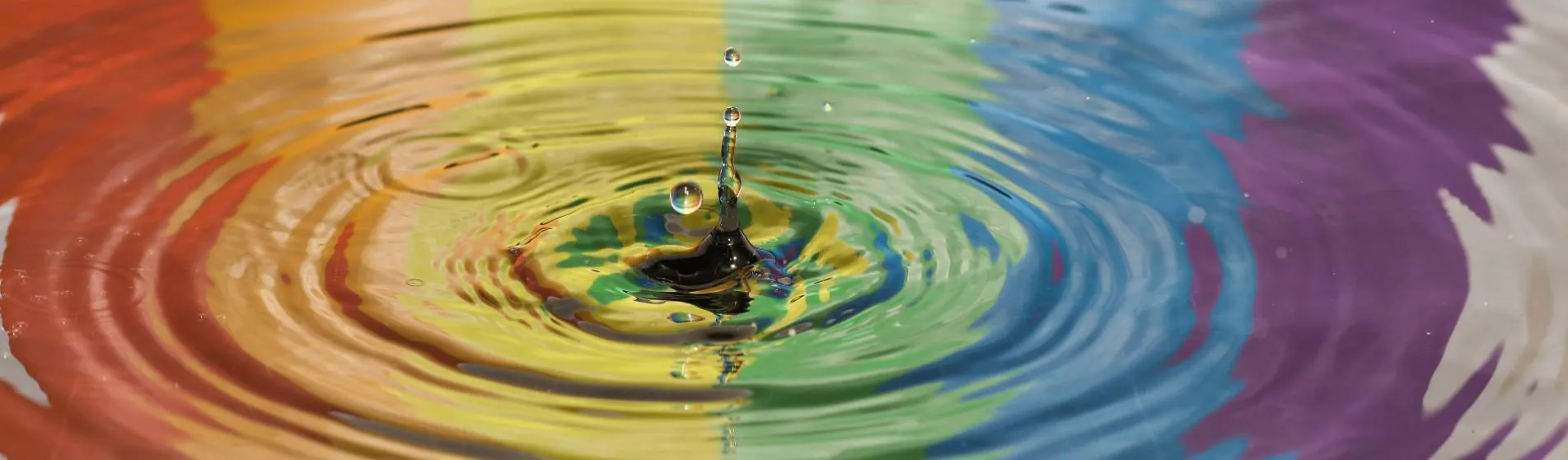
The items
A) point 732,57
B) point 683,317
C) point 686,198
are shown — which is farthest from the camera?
point 732,57

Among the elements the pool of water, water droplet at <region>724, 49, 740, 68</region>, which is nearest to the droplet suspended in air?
the pool of water

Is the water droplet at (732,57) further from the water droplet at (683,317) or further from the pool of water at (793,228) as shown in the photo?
the water droplet at (683,317)

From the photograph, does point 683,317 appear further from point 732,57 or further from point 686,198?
point 732,57

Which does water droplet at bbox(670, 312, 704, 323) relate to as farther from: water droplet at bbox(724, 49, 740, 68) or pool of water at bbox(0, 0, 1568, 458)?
water droplet at bbox(724, 49, 740, 68)

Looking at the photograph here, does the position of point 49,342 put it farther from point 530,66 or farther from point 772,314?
point 530,66

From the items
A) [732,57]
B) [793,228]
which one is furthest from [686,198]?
[732,57]

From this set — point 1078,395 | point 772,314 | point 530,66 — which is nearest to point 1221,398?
point 1078,395

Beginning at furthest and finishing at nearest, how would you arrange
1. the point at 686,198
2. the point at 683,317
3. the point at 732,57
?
the point at 732,57, the point at 686,198, the point at 683,317
